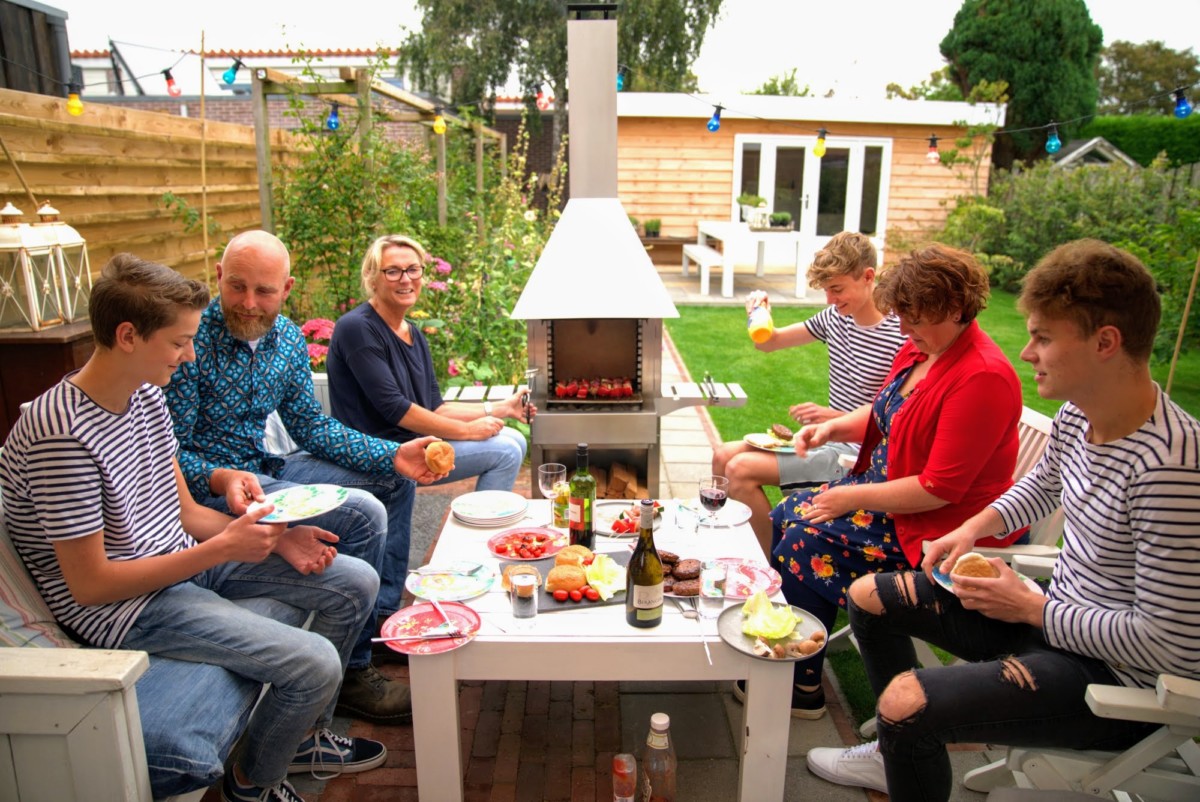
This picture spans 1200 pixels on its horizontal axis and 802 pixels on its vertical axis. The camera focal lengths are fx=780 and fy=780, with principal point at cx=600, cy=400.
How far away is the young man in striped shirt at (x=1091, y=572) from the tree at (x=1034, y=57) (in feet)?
48.8

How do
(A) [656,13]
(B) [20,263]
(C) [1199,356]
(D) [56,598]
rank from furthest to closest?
1. (A) [656,13]
2. (C) [1199,356]
3. (B) [20,263]
4. (D) [56,598]

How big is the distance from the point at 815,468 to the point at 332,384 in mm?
1951

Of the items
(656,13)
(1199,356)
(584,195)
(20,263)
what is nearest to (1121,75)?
(656,13)

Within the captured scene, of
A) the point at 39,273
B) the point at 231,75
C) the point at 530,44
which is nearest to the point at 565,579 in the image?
the point at 39,273

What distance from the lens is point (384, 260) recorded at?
3.03 metres

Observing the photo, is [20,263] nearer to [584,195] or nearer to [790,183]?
[584,195]

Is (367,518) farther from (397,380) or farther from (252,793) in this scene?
(252,793)

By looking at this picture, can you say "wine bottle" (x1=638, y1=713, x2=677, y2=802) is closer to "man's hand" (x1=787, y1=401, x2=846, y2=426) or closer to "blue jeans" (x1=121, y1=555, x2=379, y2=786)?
"blue jeans" (x1=121, y1=555, x2=379, y2=786)

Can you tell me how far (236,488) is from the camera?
2.26 m

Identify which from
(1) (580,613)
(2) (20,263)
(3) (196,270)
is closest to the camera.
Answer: (1) (580,613)

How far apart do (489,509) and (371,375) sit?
2.57 feet

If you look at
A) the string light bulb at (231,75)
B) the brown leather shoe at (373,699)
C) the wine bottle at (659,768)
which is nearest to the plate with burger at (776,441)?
the wine bottle at (659,768)

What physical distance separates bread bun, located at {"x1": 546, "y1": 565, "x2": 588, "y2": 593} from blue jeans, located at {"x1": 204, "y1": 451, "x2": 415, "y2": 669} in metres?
0.77

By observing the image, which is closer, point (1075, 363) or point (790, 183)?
point (1075, 363)
